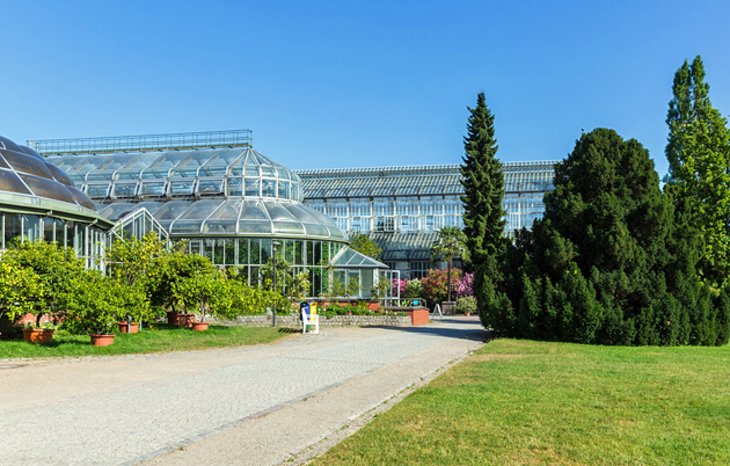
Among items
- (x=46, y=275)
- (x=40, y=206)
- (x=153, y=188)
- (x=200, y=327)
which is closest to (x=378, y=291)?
(x=153, y=188)

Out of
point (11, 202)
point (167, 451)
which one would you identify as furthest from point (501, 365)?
point (11, 202)

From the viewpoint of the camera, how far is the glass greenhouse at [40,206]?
2381cm

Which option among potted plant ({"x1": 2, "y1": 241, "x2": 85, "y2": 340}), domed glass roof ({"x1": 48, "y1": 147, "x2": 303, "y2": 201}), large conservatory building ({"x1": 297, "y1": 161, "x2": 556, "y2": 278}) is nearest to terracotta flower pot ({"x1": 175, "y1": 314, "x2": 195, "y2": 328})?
potted plant ({"x1": 2, "y1": 241, "x2": 85, "y2": 340})

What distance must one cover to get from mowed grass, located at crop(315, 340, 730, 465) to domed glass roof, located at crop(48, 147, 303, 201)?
33687 millimetres

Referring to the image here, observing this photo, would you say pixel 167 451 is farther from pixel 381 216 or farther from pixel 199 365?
pixel 381 216

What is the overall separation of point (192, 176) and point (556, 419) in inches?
1639

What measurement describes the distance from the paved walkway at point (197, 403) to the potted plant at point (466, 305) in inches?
1029

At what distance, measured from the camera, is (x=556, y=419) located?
9.02 meters

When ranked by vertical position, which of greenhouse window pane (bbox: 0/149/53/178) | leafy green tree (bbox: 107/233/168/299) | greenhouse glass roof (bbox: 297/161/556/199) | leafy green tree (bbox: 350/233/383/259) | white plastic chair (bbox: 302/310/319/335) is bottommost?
white plastic chair (bbox: 302/310/319/335)

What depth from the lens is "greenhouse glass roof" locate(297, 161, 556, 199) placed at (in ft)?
210

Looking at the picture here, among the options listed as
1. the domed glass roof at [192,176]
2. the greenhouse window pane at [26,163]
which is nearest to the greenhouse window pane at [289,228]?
the domed glass roof at [192,176]

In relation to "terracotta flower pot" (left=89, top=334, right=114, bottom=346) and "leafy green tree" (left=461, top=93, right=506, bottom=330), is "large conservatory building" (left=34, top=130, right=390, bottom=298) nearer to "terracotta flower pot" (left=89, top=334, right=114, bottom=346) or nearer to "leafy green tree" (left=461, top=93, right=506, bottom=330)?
"leafy green tree" (left=461, top=93, right=506, bottom=330)

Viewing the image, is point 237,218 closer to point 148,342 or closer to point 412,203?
point 148,342

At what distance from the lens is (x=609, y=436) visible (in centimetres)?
803
